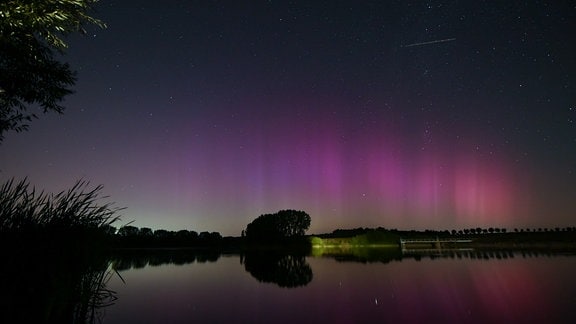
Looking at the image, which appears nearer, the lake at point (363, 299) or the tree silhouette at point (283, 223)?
the lake at point (363, 299)

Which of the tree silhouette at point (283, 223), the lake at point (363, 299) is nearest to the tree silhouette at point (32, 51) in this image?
the lake at point (363, 299)

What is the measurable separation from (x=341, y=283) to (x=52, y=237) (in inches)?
752

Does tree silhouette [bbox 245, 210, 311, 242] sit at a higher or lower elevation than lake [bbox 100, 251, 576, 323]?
higher

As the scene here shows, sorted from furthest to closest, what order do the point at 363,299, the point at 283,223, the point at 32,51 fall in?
1. the point at 283,223
2. the point at 363,299
3. the point at 32,51

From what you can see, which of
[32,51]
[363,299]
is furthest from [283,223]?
[32,51]

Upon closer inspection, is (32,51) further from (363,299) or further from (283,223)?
(283,223)

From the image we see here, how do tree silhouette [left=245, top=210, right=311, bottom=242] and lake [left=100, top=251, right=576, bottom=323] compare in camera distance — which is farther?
tree silhouette [left=245, top=210, right=311, bottom=242]

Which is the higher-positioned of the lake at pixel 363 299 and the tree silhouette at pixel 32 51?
the tree silhouette at pixel 32 51

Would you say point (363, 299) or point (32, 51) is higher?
point (32, 51)

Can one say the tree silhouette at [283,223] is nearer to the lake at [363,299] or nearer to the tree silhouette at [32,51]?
the lake at [363,299]

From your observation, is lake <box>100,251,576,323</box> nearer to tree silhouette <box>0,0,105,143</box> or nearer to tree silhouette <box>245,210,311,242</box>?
tree silhouette <box>0,0,105,143</box>

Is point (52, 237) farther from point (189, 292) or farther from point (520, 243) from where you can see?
point (520, 243)

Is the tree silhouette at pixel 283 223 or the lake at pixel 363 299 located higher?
the tree silhouette at pixel 283 223

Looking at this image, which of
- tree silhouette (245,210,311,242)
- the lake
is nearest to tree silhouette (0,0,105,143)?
the lake
